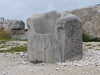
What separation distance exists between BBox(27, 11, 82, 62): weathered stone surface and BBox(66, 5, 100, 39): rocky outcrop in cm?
545

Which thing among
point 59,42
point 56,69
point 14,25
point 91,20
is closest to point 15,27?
point 14,25

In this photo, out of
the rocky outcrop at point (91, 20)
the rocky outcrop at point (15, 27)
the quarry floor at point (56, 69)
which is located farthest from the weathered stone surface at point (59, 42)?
the rocky outcrop at point (15, 27)

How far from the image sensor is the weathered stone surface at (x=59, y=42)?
15.3 ft

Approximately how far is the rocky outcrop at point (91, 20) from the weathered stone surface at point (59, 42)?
214 inches

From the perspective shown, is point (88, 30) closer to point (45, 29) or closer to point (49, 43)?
point (45, 29)

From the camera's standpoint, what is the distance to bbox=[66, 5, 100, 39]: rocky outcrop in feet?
33.2

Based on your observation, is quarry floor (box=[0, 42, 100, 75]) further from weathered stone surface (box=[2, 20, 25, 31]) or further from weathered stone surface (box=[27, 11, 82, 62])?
weathered stone surface (box=[2, 20, 25, 31])

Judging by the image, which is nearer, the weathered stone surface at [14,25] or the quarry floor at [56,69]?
the quarry floor at [56,69]

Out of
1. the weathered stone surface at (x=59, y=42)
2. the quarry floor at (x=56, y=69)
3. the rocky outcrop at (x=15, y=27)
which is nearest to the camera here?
the quarry floor at (x=56, y=69)

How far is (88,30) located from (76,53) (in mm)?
5799

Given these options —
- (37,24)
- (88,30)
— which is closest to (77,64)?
(37,24)

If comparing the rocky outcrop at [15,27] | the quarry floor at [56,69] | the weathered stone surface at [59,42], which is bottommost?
the quarry floor at [56,69]

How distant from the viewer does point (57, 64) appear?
4.57 m

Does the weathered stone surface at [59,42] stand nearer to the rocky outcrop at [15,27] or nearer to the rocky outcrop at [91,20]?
the rocky outcrop at [91,20]
